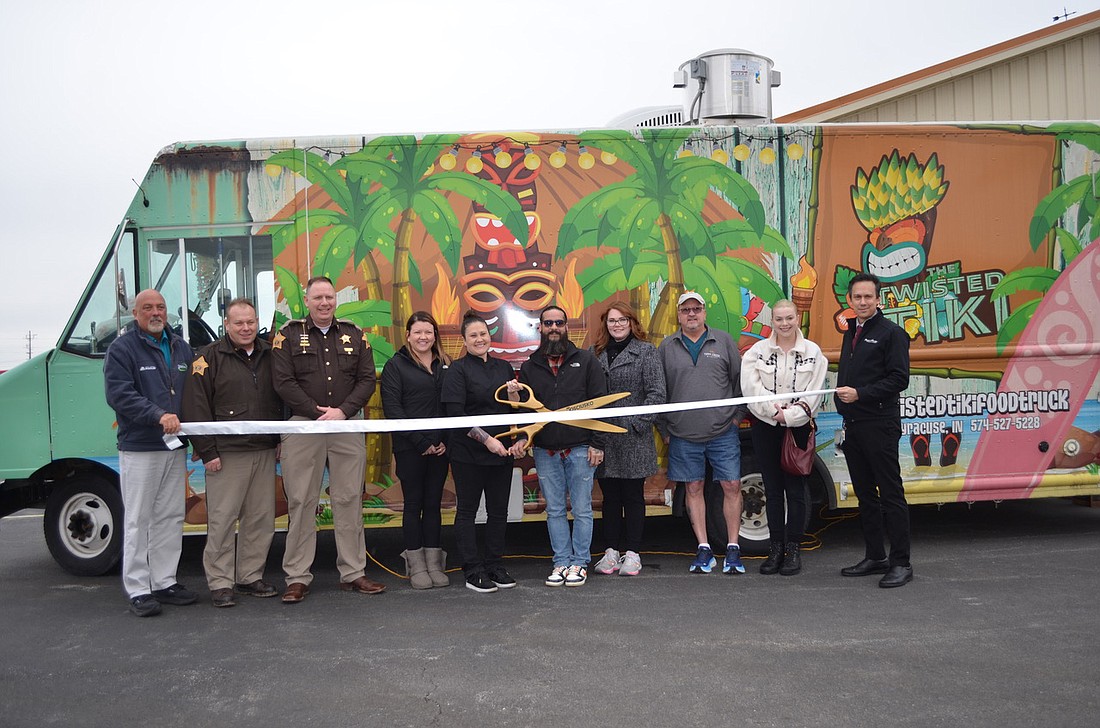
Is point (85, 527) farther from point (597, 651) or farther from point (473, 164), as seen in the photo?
point (597, 651)

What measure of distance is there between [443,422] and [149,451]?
75.1 inches

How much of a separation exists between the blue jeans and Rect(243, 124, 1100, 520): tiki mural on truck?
1.70 ft

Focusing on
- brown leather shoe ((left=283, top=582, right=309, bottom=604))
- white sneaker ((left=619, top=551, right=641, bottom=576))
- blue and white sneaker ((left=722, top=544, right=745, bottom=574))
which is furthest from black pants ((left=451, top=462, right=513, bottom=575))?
blue and white sneaker ((left=722, top=544, right=745, bottom=574))

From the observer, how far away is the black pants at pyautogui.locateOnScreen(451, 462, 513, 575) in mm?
5953

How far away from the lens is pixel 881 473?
5836mm

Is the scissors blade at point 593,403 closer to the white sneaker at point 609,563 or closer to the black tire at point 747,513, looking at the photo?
the white sneaker at point 609,563

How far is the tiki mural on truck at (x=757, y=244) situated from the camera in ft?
21.0

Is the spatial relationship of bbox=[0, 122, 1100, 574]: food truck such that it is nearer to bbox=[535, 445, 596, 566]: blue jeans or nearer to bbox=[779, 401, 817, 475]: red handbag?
bbox=[535, 445, 596, 566]: blue jeans

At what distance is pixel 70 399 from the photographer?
20.9 feet

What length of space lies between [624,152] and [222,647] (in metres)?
4.37

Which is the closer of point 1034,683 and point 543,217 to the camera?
point 1034,683

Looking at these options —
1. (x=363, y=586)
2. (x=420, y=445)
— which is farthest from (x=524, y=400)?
(x=363, y=586)

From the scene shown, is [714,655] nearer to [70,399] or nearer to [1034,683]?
[1034,683]

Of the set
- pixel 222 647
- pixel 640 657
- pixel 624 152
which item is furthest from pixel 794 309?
pixel 222 647
